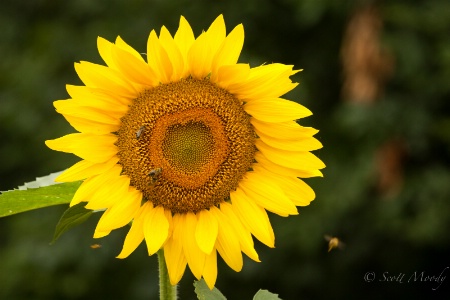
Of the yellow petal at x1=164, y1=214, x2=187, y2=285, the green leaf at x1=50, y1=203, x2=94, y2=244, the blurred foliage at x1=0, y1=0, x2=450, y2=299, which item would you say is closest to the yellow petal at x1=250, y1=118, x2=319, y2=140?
the yellow petal at x1=164, y1=214, x2=187, y2=285

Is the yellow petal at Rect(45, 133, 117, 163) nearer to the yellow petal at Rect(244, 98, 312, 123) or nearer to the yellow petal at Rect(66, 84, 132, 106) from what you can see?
the yellow petal at Rect(66, 84, 132, 106)

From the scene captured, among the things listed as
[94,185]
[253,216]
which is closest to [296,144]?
[253,216]

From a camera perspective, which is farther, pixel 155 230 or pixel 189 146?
pixel 189 146

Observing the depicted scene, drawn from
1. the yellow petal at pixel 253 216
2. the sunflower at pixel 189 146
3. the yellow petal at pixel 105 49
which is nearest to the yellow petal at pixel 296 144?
the sunflower at pixel 189 146

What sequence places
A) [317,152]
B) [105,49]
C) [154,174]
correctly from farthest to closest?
[317,152]
[154,174]
[105,49]

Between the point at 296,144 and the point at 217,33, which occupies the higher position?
the point at 217,33

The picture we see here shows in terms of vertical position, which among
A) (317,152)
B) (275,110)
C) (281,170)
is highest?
(275,110)

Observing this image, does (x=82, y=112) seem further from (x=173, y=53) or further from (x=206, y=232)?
(x=206, y=232)

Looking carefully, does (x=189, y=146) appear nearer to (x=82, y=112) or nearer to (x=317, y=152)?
(x=82, y=112)

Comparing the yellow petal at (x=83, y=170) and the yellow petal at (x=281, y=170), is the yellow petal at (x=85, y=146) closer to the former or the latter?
the yellow petal at (x=83, y=170)

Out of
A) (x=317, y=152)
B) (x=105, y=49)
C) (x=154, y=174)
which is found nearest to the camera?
(x=105, y=49)
